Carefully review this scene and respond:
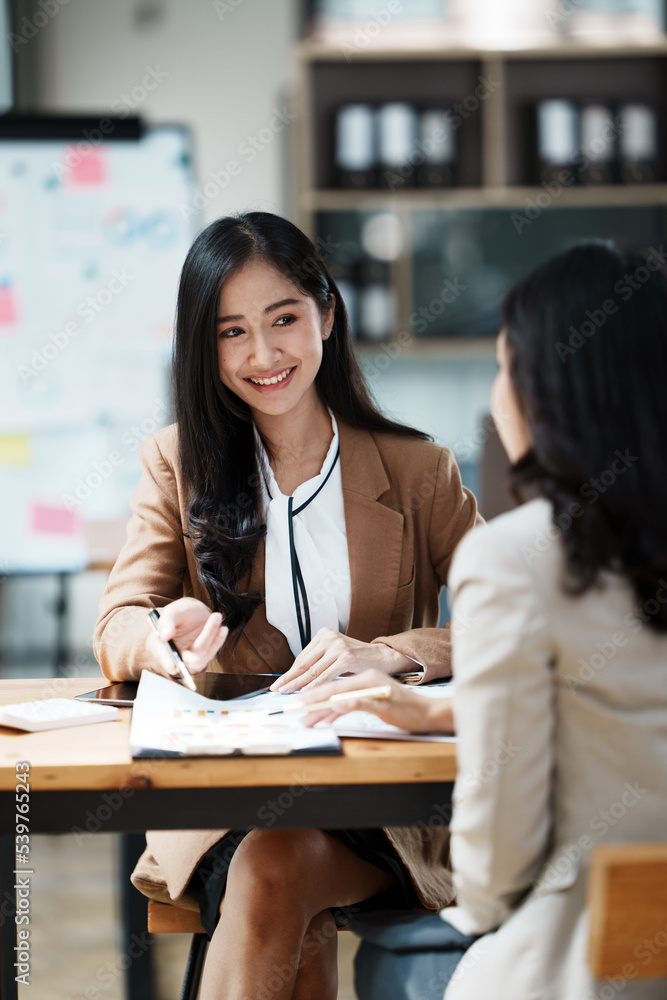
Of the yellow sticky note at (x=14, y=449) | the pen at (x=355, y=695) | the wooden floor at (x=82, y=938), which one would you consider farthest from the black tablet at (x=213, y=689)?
the yellow sticky note at (x=14, y=449)

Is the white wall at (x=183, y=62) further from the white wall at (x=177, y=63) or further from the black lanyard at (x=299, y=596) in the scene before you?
the black lanyard at (x=299, y=596)

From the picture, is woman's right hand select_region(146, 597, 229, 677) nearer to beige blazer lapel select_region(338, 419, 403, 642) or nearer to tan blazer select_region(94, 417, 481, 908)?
tan blazer select_region(94, 417, 481, 908)

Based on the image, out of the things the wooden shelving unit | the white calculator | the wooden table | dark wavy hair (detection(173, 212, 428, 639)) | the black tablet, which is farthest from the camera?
the wooden shelving unit

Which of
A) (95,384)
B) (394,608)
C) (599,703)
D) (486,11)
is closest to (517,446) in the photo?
(599,703)

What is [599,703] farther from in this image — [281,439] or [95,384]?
[95,384]

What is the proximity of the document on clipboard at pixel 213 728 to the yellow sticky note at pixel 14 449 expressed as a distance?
278cm

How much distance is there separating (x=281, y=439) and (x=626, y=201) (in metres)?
2.43

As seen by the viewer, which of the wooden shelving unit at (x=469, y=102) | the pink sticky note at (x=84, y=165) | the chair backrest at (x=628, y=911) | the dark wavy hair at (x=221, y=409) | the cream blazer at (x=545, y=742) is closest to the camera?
the chair backrest at (x=628, y=911)

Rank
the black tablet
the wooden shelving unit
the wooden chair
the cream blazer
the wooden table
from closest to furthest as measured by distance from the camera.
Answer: the cream blazer
the wooden table
the black tablet
the wooden chair
the wooden shelving unit

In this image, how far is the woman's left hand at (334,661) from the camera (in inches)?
52.7

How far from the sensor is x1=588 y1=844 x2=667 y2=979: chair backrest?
72cm

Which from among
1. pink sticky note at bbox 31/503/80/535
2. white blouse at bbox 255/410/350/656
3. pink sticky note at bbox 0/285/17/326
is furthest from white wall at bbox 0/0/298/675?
white blouse at bbox 255/410/350/656

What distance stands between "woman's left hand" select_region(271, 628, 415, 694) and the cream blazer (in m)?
0.42

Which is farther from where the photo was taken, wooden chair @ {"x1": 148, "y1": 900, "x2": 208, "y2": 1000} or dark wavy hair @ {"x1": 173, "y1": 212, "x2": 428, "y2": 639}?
dark wavy hair @ {"x1": 173, "y1": 212, "x2": 428, "y2": 639}
